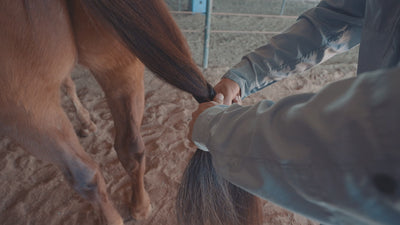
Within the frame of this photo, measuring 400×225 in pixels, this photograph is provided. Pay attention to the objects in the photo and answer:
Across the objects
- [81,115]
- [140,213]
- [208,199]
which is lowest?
[140,213]

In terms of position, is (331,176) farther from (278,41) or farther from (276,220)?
(276,220)

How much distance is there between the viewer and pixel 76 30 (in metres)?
0.69

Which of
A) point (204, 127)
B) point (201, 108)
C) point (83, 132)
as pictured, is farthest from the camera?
point (83, 132)

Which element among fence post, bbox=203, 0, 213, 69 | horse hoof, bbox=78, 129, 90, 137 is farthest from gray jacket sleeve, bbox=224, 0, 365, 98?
fence post, bbox=203, 0, 213, 69

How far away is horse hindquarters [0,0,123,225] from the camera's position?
58cm

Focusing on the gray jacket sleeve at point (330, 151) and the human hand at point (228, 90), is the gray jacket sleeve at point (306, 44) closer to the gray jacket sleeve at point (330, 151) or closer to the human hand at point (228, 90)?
the human hand at point (228, 90)

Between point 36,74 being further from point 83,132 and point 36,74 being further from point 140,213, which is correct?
point 83,132

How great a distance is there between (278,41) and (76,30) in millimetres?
570

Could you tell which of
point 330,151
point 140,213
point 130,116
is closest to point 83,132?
point 140,213

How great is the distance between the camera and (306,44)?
0.71 meters

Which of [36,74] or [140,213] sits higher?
[36,74]

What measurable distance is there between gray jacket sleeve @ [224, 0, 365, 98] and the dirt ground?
2.56 feet

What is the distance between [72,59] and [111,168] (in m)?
0.83

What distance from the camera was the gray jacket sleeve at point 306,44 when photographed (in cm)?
67
